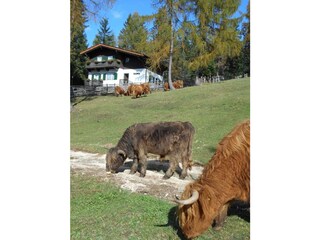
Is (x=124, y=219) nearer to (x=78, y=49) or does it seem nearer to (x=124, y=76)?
(x=124, y=76)

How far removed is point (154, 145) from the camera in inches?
191

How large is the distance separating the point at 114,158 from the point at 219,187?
2421mm

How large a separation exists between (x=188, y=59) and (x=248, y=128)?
3.05 feet

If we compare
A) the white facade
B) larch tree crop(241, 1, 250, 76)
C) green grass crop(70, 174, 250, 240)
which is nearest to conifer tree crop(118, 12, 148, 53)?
the white facade

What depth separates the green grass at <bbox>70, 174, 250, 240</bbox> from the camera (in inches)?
103

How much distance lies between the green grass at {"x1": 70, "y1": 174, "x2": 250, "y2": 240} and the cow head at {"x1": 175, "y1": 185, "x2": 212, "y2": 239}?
0.44 ft

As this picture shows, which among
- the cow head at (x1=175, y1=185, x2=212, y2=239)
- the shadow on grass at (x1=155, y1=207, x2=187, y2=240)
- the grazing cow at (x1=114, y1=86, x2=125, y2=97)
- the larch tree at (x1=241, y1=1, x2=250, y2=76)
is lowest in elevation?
the shadow on grass at (x1=155, y1=207, x2=187, y2=240)

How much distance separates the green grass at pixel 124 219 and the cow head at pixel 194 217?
0.44 ft

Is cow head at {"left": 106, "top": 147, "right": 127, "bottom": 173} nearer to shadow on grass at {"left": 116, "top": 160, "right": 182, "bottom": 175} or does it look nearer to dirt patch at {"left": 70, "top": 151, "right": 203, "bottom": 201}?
dirt patch at {"left": 70, "top": 151, "right": 203, "bottom": 201}

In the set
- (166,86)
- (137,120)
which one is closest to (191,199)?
(166,86)

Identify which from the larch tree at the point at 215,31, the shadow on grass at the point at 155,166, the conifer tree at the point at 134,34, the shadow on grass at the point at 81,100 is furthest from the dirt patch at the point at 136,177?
the larch tree at the point at 215,31

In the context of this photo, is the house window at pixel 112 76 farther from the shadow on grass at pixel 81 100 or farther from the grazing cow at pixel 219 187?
the grazing cow at pixel 219 187

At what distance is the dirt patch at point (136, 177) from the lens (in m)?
3.50

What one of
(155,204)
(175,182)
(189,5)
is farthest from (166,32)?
(175,182)
